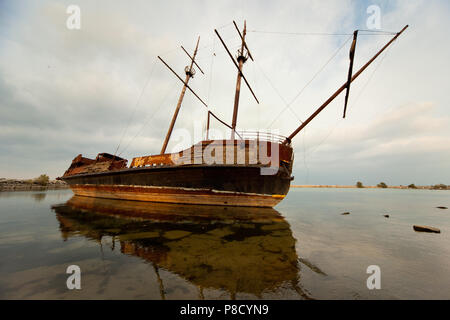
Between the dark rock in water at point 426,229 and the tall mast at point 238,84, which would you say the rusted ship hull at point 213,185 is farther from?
the dark rock in water at point 426,229

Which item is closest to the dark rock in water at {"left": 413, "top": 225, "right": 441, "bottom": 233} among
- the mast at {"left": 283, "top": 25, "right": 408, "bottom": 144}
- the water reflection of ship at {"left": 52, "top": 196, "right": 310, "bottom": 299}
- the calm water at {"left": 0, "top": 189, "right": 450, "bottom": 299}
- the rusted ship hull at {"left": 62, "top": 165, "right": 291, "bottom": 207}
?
the calm water at {"left": 0, "top": 189, "right": 450, "bottom": 299}

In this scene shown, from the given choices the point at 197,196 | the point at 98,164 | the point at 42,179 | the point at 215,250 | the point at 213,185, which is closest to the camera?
the point at 215,250

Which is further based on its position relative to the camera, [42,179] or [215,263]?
[42,179]

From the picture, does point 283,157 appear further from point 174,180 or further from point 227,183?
point 174,180

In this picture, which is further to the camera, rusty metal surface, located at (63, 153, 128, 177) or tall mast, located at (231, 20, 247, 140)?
rusty metal surface, located at (63, 153, 128, 177)

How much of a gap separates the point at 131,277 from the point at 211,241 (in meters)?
2.53

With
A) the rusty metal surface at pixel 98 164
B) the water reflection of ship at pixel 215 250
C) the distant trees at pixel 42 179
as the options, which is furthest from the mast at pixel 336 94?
the distant trees at pixel 42 179

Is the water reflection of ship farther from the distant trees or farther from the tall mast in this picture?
the distant trees

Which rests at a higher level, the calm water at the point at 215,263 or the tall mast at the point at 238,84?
the tall mast at the point at 238,84

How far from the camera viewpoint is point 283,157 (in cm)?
1176

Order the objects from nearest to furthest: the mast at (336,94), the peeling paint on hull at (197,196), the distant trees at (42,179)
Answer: the mast at (336,94)
the peeling paint on hull at (197,196)
the distant trees at (42,179)

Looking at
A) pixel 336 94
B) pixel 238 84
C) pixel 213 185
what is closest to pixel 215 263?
pixel 213 185

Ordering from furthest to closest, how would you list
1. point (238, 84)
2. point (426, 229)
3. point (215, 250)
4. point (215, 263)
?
point (238, 84), point (426, 229), point (215, 250), point (215, 263)

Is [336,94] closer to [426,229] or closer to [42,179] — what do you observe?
[426,229]
